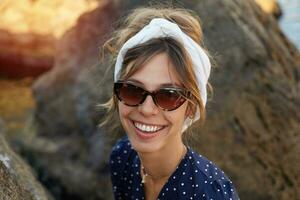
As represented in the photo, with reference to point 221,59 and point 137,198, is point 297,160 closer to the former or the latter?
point 221,59

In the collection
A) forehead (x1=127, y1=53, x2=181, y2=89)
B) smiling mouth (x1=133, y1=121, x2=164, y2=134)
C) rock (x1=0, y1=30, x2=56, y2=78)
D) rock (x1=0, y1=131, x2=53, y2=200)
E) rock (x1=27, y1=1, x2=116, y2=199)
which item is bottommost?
rock (x1=0, y1=30, x2=56, y2=78)

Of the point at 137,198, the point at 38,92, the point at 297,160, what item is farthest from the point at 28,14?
the point at 137,198

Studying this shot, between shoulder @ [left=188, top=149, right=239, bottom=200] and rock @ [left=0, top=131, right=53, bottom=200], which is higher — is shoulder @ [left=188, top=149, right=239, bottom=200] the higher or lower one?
the higher one

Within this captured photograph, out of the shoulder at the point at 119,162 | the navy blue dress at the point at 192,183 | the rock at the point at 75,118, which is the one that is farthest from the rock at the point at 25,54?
the navy blue dress at the point at 192,183

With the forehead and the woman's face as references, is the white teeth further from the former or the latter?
the forehead

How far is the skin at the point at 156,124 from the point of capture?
2.32m

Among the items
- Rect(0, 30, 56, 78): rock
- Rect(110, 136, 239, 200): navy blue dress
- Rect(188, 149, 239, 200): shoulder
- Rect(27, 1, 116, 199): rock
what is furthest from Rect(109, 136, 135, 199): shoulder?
Rect(0, 30, 56, 78): rock

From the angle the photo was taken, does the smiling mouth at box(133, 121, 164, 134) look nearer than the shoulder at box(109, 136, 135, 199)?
Yes

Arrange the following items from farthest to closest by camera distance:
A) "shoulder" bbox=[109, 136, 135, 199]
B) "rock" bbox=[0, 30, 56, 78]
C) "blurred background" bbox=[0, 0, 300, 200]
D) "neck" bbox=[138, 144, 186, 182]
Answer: "rock" bbox=[0, 30, 56, 78]
"blurred background" bbox=[0, 0, 300, 200]
"shoulder" bbox=[109, 136, 135, 199]
"neck" bbox=[138, 144, 186, 182]

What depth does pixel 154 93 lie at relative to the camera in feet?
7.58

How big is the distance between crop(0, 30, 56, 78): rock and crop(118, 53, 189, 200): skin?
291 inches

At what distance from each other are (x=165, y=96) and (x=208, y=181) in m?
0.49

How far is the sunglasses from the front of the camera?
2.29 meters

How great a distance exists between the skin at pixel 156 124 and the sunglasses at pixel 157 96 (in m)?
0.02
